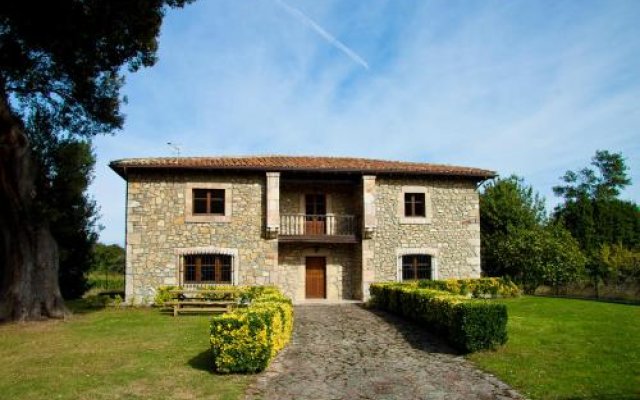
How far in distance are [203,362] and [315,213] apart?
11.5 m

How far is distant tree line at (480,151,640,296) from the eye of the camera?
70.9ft

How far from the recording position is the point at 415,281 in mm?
18484

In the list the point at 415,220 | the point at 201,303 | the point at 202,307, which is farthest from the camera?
the point at 415,220

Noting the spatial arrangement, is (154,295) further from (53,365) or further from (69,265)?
(53,365)

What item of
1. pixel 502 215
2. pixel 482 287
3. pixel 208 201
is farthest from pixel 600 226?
pixel 208 201

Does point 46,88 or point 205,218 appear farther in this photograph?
point 205,218

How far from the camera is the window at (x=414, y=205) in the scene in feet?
63.6

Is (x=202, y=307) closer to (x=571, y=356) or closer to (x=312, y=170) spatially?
(x=312, y=170)

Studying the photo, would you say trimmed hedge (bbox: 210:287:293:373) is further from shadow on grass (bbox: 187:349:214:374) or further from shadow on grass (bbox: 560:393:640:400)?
shadow on grass (bbox: 560:393:640:400)

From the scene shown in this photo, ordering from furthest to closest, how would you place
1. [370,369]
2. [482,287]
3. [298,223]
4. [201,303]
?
[298,223], [482,287], [201,303], [370,369]

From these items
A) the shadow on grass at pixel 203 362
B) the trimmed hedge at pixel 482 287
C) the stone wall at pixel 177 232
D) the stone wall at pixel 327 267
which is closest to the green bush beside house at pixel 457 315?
the trimmed hedge at pixel 482 287

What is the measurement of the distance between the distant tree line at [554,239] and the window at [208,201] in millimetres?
12994

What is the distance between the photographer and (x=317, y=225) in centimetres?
1959

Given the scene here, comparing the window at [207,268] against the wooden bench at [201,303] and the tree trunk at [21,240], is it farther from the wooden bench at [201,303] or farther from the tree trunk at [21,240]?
the tree trunk at [21,240]
